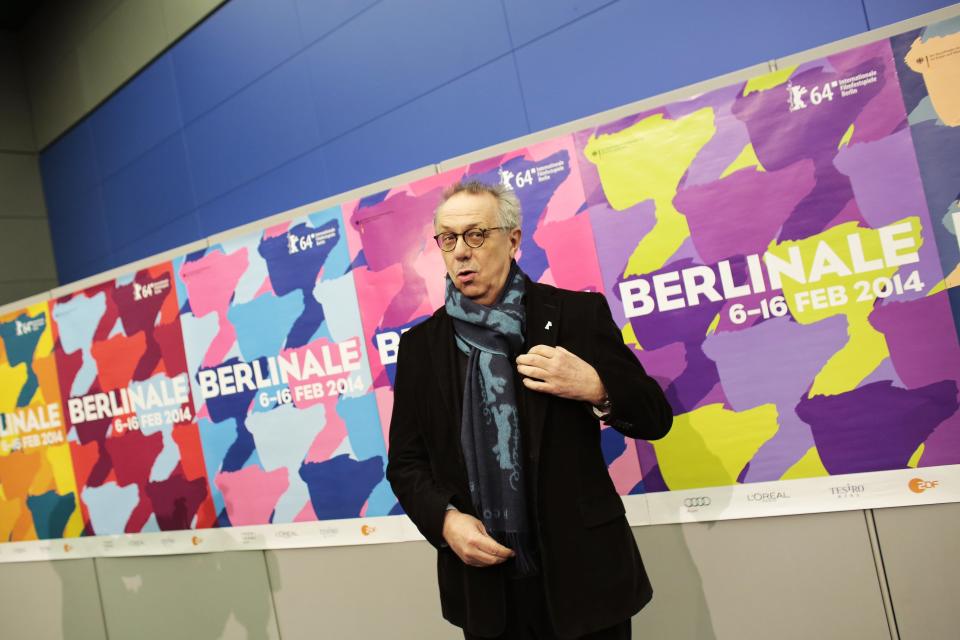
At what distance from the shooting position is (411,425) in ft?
5.25

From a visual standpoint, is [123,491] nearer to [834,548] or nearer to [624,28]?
[834,548]

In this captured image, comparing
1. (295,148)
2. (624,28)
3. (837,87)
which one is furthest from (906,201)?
(295,148)

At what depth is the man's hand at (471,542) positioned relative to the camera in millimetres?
1363

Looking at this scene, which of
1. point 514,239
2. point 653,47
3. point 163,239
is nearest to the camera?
point 514,239

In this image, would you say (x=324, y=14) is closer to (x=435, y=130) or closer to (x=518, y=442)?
(x=435, y=130)

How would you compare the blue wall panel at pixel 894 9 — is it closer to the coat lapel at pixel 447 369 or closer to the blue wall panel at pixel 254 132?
the coat lapel at pixel 447 369

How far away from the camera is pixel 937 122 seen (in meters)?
1.84

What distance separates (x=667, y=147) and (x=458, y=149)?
242cm

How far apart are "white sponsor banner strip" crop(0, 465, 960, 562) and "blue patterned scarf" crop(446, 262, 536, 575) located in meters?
0.89

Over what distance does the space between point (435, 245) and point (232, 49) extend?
13.0 ft

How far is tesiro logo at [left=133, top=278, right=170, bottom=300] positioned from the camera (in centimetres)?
307

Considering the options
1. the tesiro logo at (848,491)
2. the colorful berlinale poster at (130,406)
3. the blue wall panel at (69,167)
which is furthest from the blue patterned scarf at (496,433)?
the blue wall panel at (69,167)

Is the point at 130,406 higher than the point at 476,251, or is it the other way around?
the point at 476,251

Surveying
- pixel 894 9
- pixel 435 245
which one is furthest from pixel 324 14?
pixel 894 9
